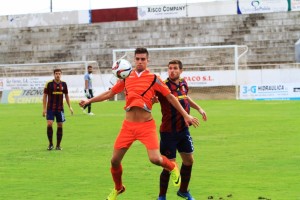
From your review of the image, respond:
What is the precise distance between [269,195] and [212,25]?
48.6m

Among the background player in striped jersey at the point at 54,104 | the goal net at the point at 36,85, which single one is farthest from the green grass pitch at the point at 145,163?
the goal net at the point at 36,85

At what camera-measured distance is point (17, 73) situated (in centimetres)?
5759

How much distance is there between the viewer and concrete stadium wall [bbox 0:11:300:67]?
57.2 metres

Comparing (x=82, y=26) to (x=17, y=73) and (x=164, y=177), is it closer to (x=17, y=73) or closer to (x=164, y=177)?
(x=17, y=73)

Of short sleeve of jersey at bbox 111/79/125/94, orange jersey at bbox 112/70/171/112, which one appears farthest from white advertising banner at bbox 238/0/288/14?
orange jersey at bbox 112/70/171/112

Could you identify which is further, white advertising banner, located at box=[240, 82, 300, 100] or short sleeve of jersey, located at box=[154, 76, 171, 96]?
white advertising banner, located at box=[240, 82, 300, 100]

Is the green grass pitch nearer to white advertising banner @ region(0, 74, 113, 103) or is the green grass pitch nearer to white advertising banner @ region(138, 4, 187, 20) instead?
white advertising banner @ region(0, 74, 113, 103)

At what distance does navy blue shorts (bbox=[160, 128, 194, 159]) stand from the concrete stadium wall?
1756 inches

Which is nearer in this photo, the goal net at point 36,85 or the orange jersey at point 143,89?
the orange jersey at point 143,89

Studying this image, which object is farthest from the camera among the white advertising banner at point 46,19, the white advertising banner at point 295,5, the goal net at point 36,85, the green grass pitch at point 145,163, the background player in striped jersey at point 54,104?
the white advertising banner at point 46,19

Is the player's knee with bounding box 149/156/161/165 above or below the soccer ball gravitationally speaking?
below

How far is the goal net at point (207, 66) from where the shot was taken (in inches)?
1897

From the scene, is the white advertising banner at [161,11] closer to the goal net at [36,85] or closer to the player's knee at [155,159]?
the goal net at [36,85]

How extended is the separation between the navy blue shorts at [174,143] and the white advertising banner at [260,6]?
48.9 meters
